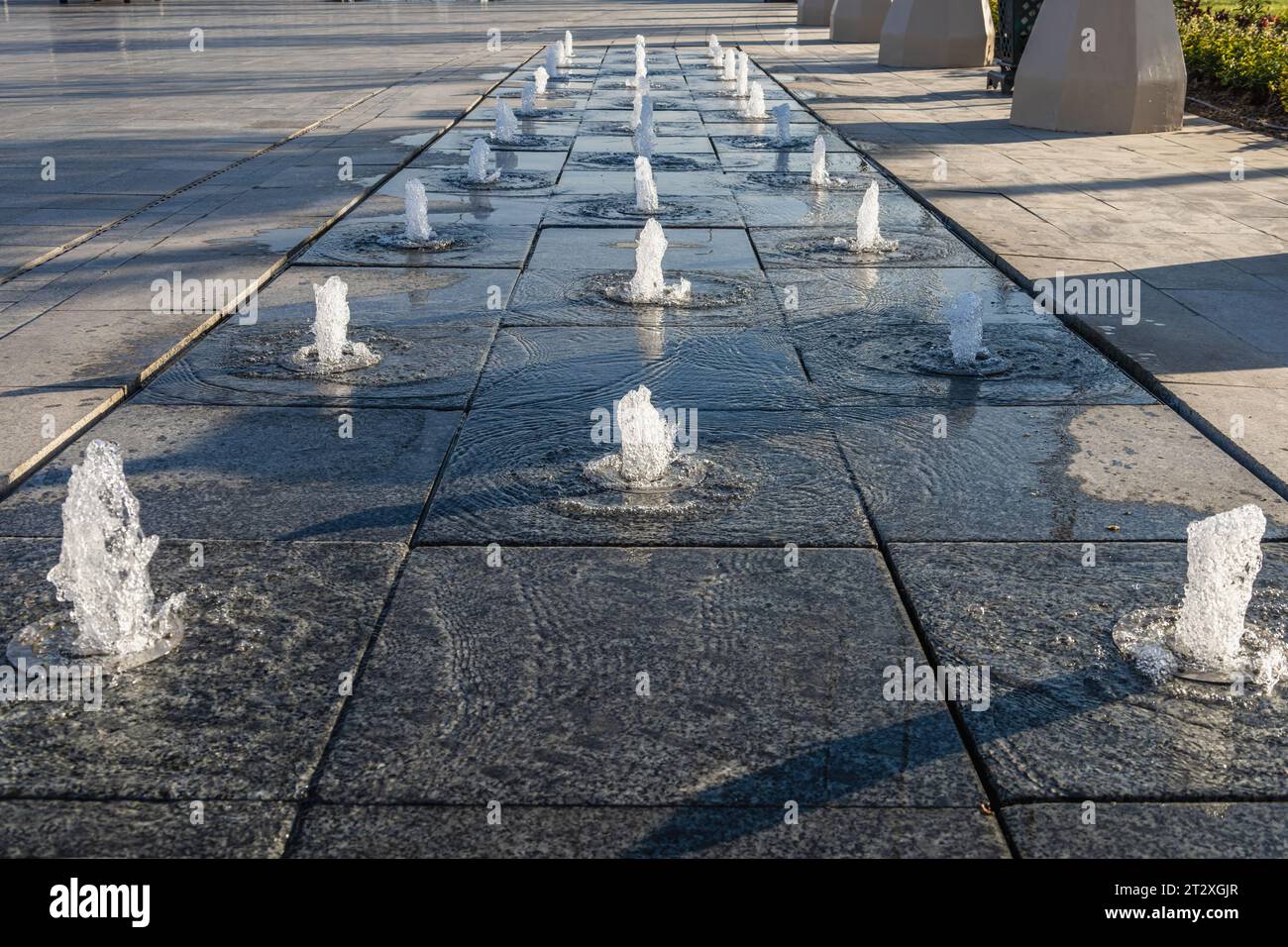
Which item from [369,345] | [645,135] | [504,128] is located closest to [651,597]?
[369,345]

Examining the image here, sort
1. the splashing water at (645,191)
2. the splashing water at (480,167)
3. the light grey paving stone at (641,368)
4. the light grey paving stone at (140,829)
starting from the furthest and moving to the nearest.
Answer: the splashing water at (480,167) → the splashing water at (645,191) → the light grey paving stone at (641,368) → the light grey paving stone at (140,829)

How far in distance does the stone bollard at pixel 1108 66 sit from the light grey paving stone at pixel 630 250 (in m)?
6.71

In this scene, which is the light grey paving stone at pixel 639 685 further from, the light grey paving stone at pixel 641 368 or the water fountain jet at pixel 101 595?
the light grey paving stone at pixel 641 368

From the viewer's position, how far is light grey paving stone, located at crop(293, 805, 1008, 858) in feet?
9.34

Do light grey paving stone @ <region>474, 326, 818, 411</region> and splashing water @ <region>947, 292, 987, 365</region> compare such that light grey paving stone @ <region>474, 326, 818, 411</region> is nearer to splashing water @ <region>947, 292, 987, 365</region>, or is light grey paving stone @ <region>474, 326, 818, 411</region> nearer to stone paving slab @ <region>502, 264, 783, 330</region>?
stone paving slab @ <region>502, 264, 783, 330</region>

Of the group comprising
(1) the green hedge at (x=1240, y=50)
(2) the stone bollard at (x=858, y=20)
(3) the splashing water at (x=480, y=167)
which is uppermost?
(2) the stone bollard at (x=858, y=20)

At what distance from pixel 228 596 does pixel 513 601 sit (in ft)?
2.90

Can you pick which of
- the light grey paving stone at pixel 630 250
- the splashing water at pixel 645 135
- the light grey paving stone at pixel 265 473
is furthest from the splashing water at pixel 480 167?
the light grey paving stone at pixel 265 473

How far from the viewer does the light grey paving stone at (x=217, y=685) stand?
3129 millimetres

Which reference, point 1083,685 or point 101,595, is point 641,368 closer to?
point 101,595

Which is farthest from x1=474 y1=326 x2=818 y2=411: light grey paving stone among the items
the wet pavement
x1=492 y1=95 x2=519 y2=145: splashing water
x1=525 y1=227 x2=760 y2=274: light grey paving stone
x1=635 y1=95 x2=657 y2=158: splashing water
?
x1=492 y1=95 x2=519 y2=145: splashing water

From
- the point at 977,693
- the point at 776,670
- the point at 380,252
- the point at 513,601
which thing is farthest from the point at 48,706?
the point at 380,252

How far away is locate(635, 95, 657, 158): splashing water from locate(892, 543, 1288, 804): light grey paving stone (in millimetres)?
9514
